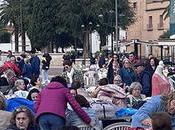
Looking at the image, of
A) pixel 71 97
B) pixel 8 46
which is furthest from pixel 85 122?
pixel 8 46

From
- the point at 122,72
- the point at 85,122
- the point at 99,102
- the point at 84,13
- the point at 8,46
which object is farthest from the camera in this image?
the point at 8,46

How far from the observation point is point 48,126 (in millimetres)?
9547

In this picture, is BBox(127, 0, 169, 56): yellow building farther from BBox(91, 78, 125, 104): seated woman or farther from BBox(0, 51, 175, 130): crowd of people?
BBox(91, 78, 125, 104): seated woman

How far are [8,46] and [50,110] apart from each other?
108m

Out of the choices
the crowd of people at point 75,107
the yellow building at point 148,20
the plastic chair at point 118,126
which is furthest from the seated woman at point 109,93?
the yellow building at point 148,20

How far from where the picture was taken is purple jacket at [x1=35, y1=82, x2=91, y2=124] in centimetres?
944

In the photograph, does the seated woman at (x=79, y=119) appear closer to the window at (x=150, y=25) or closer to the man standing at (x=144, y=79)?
the man standing at (x=144, y=79)

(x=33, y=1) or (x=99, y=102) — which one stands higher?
(x=33, y=1)

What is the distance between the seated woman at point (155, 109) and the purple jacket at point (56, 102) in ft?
4.46

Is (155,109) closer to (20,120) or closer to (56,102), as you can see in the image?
(20,120)

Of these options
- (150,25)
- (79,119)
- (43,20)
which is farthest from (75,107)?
(150,25)

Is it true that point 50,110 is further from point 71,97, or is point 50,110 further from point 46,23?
point 46,23

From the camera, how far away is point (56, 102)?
9594 mm

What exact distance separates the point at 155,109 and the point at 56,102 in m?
2.09
